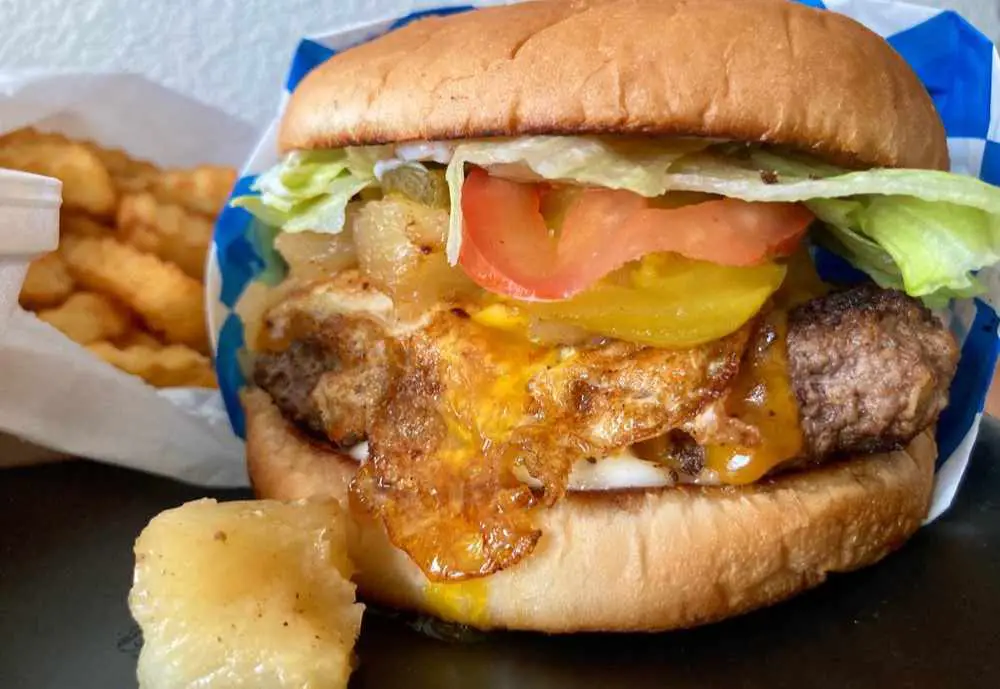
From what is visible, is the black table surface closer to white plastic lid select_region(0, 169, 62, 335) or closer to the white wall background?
white plastic lid select_region(0, 169, 62, 335)

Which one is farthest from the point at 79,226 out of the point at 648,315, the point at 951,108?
the point at 951,108

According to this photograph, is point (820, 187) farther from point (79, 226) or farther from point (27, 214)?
point (79, 226)

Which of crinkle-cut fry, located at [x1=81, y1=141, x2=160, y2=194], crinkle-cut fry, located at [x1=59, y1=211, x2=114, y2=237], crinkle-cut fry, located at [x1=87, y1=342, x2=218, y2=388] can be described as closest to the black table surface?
crinkle-cut fry, located at [x1=87, y1=342, x2=218, y2=388]

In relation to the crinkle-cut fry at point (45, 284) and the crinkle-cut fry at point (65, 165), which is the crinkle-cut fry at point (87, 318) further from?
the crinkle-cut fry at point (65, 165)

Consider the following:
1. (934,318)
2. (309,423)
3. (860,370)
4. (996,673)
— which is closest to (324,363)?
(309,423)

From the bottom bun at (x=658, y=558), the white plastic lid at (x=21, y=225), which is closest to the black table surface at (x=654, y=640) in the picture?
the bottom bun at (x=658, y=558)

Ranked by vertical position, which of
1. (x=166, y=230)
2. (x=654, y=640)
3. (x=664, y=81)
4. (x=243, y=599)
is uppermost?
(x=664, y=81)
